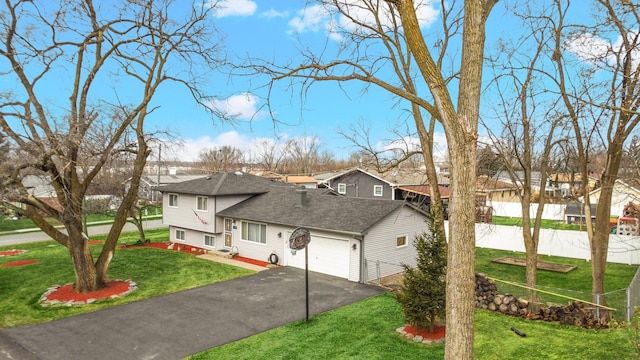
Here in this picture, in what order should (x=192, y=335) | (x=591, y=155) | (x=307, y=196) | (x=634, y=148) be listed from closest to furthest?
(x=192, y=335) < (x=634, y=148) < (x=591, y=155) < (x=307, y=196)

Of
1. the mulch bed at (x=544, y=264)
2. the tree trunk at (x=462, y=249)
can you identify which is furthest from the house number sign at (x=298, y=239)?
the mulch bed at (x=544, y=264)

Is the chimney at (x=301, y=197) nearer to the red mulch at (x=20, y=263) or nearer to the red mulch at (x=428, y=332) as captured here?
the red mulch at (x=428, y=332)

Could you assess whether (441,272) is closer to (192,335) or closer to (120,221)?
(192,335)

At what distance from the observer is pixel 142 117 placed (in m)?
15.2

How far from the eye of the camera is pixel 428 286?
31.6 ft

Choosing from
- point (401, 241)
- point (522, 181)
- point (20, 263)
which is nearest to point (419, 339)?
point (401, 241)

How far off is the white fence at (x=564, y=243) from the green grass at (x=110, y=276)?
14.7m

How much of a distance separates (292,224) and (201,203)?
270 inches

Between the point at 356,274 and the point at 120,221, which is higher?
the point at 120,221

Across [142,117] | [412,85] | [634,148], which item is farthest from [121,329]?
[634,148]

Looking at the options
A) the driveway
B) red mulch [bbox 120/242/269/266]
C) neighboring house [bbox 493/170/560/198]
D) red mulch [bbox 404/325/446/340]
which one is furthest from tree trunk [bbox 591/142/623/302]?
red mulch [bbox 120/242/269/266]

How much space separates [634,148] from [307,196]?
13.9 m

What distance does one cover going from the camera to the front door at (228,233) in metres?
21.2

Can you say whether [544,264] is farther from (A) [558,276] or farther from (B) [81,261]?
(B) [81,261]
